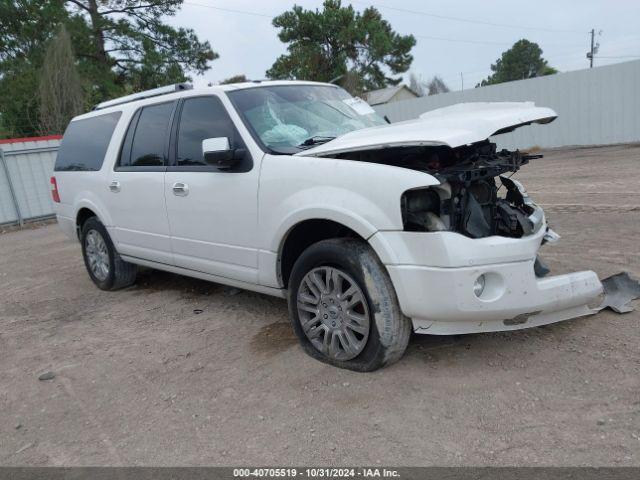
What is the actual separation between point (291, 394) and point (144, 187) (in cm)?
258

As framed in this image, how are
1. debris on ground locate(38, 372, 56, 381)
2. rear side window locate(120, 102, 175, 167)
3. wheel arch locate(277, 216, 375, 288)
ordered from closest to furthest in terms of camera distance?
wheel arch locate(277, 216, 375, 288)
debris on ground locate(38, 372, 56, 381)
rear side window locate(120, 102, 175, 167)

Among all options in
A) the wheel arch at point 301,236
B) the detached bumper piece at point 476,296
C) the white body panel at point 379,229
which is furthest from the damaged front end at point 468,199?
the wheel arch at point 301,236

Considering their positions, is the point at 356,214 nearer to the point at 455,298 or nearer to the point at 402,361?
the point at 455,298

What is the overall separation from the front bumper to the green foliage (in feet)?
66.5

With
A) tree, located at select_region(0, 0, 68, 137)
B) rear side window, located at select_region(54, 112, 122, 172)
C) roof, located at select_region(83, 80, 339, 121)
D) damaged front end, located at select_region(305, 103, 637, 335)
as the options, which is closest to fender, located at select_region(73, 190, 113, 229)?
rear side window, located at select_region(54, 112, 122, 172)

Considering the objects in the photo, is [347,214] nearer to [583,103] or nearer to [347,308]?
[347,308]

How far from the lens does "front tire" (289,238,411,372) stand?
325 cm

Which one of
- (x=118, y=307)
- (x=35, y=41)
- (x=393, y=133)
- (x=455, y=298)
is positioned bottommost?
(x=118, y=307)

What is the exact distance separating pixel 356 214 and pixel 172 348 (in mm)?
1970

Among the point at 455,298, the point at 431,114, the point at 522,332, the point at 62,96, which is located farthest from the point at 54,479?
the point at 62,96

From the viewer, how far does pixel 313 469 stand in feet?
8.55

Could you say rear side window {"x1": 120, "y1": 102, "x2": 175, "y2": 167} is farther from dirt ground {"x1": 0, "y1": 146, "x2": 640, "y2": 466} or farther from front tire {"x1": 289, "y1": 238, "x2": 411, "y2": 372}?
front tire {"x1": 289, "y1": 238, "x2": 411, "y2": 372}

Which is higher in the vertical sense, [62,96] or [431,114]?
[62,96]

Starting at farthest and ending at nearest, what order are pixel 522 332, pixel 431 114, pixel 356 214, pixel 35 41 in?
Answer: pixel 35 41 → pixel 431 114 → pixel 522 332 → pixel 356 214
